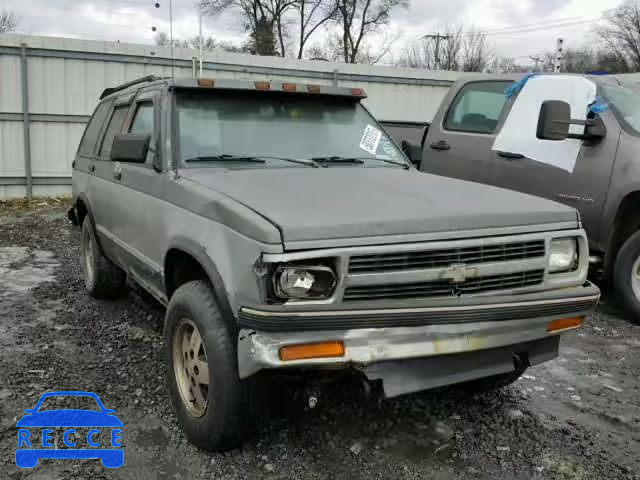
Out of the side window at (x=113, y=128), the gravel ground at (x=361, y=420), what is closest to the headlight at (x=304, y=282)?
the gravel ground at (x=361, y=420)

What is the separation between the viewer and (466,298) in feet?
8.39

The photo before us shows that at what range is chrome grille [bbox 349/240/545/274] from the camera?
7.95 ft

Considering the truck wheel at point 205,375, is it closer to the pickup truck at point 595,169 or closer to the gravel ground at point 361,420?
the gravel ground at point 361,420

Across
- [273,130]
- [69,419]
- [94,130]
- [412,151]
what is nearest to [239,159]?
[273,130]

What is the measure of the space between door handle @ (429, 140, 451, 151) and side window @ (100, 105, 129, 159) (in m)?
3.21

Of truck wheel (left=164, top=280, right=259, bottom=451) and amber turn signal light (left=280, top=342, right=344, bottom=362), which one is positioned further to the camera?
truck wheel (left=164, top=280, right=259, bottom=451)

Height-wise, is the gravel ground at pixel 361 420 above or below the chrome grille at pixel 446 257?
below

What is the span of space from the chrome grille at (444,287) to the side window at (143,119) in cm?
209

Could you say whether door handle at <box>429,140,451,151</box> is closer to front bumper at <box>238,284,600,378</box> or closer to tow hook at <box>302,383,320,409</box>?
front bumper at <box>238,284,600,378</box>

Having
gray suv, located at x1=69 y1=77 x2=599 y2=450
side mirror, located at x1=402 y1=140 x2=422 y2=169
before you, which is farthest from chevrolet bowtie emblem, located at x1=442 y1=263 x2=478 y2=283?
side mirror, located at x1=402 y1=140 x2=422 y2=169

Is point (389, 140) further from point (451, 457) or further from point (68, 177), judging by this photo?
point (68, 177)

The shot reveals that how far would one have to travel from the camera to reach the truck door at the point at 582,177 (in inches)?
196

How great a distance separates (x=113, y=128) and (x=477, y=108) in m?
3.60

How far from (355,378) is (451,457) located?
0.76m
